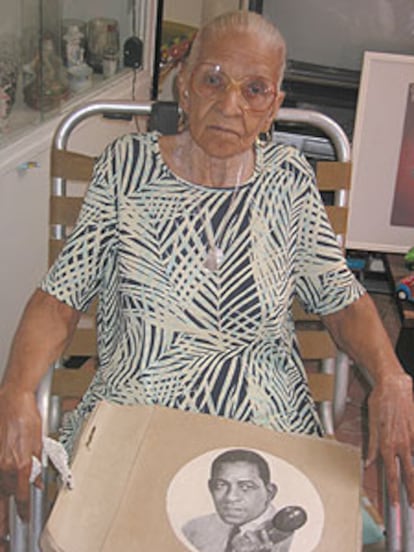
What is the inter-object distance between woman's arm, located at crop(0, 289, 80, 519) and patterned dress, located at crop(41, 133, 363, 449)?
36 millimetres

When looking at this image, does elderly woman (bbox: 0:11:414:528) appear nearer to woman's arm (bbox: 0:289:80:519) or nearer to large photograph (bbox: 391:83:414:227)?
woman's arm (bbox: 0:289:80:519)

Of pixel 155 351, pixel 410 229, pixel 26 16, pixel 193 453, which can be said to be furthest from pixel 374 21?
pixel 193 453

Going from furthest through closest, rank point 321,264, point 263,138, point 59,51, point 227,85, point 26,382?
point 59,51 → point 263,138 → point 321,264 → point 227,85 → point 26,382

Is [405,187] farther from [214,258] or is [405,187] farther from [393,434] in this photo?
[393,434]

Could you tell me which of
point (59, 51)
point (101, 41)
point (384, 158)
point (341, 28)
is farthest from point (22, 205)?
point (341, 28)

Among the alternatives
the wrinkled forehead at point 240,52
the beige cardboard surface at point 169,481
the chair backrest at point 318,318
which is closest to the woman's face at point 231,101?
the wrinkled forehead at point 240,52

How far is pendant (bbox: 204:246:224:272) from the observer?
4.25 feet

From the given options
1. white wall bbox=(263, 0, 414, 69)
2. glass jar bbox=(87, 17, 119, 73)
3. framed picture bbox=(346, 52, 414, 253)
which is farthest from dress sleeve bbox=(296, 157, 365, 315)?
white wall bbox=(263, 0, 414, 69)

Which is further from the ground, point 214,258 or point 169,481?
point 214,258

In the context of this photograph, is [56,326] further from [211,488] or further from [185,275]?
[211,488]

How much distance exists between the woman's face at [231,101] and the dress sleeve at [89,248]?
17 centimetres

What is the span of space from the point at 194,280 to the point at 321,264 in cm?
23

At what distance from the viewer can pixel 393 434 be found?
1.13 meters

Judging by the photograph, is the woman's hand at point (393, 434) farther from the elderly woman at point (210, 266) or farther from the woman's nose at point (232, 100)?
the woman's nose at point (232, 100)
